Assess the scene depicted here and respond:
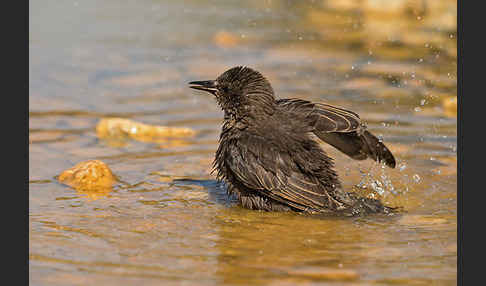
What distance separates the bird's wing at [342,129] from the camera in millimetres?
6852

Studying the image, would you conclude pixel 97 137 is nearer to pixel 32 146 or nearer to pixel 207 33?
pixel 32 146

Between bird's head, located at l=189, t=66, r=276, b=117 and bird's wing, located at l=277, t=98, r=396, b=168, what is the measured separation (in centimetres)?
28

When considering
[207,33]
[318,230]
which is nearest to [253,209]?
[318,230]

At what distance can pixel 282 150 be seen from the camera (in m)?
6.68

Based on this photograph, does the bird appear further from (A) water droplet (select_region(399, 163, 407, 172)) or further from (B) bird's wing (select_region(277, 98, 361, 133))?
(A) water droplet (select_region(399, 163, 407, 172))

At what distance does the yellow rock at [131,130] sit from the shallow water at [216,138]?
17cm

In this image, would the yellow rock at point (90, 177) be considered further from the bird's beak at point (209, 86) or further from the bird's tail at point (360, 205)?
the bird's tail at point (360, 205)

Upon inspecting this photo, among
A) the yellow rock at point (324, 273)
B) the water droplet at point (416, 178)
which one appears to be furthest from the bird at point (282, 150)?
the yellow rock at point (324, 273)

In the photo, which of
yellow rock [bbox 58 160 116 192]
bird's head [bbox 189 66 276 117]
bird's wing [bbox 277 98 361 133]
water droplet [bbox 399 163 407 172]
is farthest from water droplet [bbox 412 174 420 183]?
yellow rock [bbox 58 160 116 192]

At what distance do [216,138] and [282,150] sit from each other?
1996 millimetres

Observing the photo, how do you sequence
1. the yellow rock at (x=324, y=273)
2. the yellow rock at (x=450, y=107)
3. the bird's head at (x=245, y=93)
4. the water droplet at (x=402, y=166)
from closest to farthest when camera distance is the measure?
1. the yellow rock at (x=324, y=273)
2. the bird's head at (x=245, y=93)
3. the water droplet at (x=402, y=166)
4. the yellow rock at (x=450, y=107)

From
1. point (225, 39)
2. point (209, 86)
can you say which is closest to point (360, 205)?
point (209, 86)

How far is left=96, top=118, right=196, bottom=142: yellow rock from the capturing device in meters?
8.51

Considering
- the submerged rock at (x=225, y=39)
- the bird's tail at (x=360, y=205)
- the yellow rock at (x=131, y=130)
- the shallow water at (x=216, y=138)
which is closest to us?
the shallow water at (x=216, y=138)
